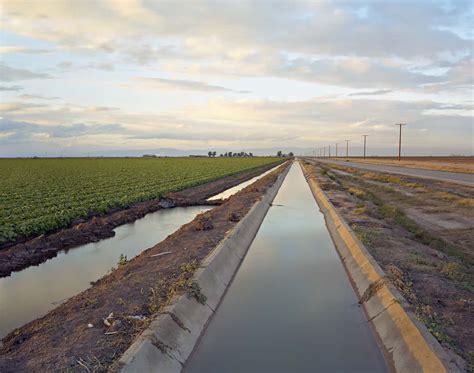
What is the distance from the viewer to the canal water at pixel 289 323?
18.1ft

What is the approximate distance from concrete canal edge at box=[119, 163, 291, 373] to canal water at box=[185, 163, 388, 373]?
0.56 ft

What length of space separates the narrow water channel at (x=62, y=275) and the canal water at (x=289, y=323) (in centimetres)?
341

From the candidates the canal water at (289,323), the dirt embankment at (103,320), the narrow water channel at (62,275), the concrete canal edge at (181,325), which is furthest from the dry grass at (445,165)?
the dirt embankment at (103,320)

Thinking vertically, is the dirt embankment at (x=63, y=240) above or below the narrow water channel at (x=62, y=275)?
above

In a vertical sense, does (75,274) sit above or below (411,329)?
below

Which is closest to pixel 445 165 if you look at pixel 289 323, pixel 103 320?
pixel 289 323

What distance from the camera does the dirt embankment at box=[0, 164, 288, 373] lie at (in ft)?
16.4

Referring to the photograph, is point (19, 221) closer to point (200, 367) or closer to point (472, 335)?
point (200, 367)

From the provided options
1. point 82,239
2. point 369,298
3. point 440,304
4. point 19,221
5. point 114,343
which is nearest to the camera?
point 114,343

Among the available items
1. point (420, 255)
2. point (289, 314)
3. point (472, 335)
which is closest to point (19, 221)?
point (289, 314)

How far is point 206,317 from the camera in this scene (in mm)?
6957

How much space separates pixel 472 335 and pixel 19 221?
46.8 ft

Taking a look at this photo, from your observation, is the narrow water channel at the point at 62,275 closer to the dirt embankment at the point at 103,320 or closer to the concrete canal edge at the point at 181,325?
the dirt embankment at the point at 103,320

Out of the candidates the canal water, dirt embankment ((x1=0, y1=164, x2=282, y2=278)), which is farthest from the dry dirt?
the canal water
